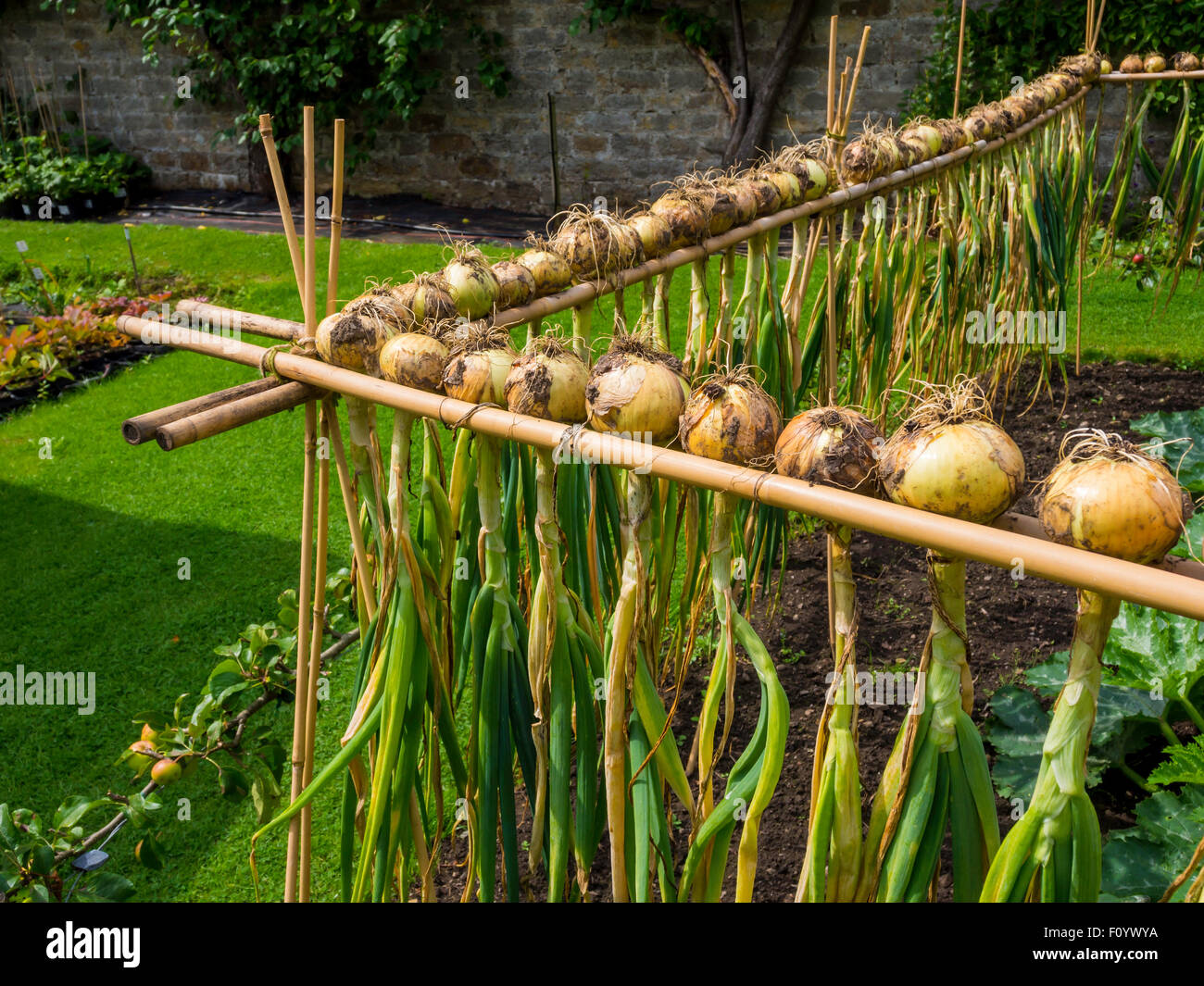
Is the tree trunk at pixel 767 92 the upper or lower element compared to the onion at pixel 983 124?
upper

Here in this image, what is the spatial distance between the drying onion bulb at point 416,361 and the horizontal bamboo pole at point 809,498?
0.03 metres

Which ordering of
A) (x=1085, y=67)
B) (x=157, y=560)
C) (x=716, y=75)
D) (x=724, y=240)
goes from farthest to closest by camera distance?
(x=716, y=75) → (x=1085, y=67) → (x=157, y=560) → (x=724, y=240)

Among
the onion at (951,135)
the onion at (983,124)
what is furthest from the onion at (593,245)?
the onion at (983,124)

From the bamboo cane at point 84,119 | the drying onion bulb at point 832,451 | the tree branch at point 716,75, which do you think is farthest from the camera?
the bamboo cane at point 84,119

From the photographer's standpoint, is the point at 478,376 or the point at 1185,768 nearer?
the point at 478,376

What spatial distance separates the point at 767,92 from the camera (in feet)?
23.6

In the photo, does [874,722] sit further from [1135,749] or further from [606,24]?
[606,24]

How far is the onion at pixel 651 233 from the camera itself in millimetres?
1838

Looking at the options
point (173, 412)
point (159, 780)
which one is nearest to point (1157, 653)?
point (173, 412)

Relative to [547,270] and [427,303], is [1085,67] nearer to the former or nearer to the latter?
[547,270]

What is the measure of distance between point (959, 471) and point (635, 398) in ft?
1.07

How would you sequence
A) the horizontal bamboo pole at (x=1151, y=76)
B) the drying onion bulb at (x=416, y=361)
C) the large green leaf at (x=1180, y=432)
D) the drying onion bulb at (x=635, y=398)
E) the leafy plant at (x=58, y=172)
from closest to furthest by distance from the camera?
1. the drying onion bulb at (x=635, y=398)
2. the drying onion bulb at (x=416, y=361)
3. the large green leaf at (x=1180, y=432)
4. the horizontal bamboo pole at (x=1151, y=76)
5. the leafy plant at (x=58, y=172)

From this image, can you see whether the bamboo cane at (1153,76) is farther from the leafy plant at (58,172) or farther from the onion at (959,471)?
the leafy plant at (58,172)

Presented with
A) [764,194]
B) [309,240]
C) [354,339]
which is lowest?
[354,339]
